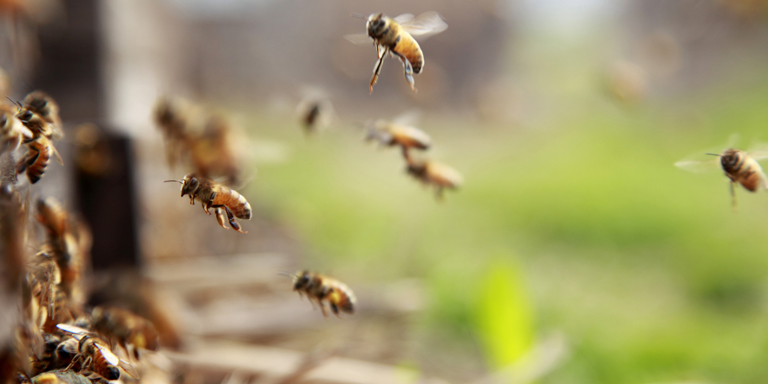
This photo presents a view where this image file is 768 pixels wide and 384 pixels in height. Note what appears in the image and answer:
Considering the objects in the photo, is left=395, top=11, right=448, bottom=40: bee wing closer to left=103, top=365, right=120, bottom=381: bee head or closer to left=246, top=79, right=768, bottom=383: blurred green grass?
left=246, top=79, right=768, bottom=383: blurred green grass

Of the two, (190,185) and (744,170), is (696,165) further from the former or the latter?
(190,185)

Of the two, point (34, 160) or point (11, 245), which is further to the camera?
point (34, 160)

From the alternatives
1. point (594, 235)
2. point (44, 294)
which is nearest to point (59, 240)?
point (44, 294)

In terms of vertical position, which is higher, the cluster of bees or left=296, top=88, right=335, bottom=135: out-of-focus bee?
left=296, top=88, right=335, bottom=135: out-of-focus bee

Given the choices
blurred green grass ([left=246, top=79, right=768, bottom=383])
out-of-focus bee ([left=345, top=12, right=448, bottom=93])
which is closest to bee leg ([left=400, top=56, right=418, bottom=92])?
out-of-focus bee ([left=345, top=12, right=448, bottom=93])

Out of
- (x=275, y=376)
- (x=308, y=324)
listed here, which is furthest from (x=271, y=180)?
(x=275, y=376)
